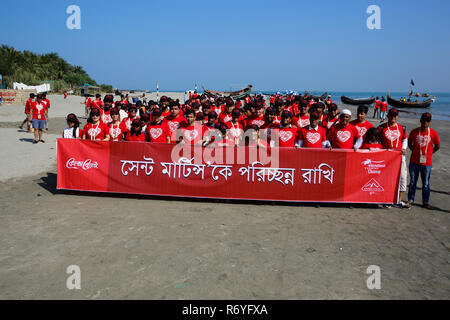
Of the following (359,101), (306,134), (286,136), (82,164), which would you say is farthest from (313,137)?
(359,101)

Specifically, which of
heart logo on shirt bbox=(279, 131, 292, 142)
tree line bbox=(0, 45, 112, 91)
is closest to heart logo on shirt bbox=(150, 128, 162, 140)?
heart logo on shirt bbox=(279, 131, 292, 142)

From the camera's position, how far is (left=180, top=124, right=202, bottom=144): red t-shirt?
6812 millimetres

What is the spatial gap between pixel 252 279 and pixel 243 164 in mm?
2970

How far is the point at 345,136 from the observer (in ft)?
21.6

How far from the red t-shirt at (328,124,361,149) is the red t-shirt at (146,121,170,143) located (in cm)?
354

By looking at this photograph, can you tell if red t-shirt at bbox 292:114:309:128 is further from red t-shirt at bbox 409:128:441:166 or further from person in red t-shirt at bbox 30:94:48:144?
person in red t-shirt at bbox 30:94:48:144

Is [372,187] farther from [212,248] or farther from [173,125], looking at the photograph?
[173,125]

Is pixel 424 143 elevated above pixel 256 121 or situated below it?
below

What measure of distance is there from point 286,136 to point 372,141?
5.53 ft

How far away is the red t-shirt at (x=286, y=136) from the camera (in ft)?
22.3

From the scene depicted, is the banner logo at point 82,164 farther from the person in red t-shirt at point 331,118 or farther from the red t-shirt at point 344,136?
the person in red t-shirt at point 331,118

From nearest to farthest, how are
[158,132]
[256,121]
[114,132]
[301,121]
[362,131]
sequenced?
[362,131] < [158,132] < [114,132] < [256,121] < [301,121]

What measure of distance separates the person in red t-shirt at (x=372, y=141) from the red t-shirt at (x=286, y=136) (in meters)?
1.38

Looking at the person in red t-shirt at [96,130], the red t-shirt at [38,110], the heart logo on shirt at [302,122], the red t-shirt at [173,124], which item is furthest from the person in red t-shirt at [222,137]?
the red t-shirt at [38,110]
